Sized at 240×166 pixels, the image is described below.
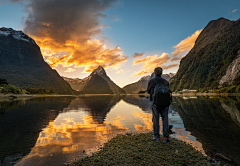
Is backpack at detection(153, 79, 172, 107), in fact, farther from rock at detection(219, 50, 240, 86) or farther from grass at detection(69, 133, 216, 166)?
rock at detection(219, 50, 240, 86)

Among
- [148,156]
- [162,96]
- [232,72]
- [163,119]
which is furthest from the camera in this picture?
[232,72]

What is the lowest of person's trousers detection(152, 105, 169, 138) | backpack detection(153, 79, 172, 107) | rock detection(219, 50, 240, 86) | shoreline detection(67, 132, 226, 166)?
shoreline detection(67, 132, 226, 166)

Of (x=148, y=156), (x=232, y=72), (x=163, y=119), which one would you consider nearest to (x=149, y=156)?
(x=148, y=156)

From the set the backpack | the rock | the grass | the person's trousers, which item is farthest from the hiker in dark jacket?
the rock

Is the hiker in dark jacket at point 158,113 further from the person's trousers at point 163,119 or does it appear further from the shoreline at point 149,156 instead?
the shoreline at point 149,156

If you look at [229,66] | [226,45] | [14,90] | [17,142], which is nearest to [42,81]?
[14,90]

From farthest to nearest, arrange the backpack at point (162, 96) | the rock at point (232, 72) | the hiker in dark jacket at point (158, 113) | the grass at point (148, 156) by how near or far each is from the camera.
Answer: the rock at point (232, 72), the hiker in dark jacket at point (158, 113), the backpack at point (162, 96), the grass at point (148, 156)

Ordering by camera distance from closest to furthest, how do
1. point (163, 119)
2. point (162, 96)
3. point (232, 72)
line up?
point (162, 96) < point (163, 119) < point (232, 72)

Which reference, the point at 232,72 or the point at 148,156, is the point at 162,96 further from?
the point at 232,72

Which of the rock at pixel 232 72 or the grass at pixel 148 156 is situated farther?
the rock at pixel 232 72

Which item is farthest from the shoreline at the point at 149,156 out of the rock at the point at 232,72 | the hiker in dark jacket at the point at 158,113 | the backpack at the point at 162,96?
the rock at the point at 232,72

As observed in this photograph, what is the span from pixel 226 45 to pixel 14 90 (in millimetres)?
245961

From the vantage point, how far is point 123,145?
26.9ft

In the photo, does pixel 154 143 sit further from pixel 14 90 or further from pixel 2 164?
pixel 14 90
